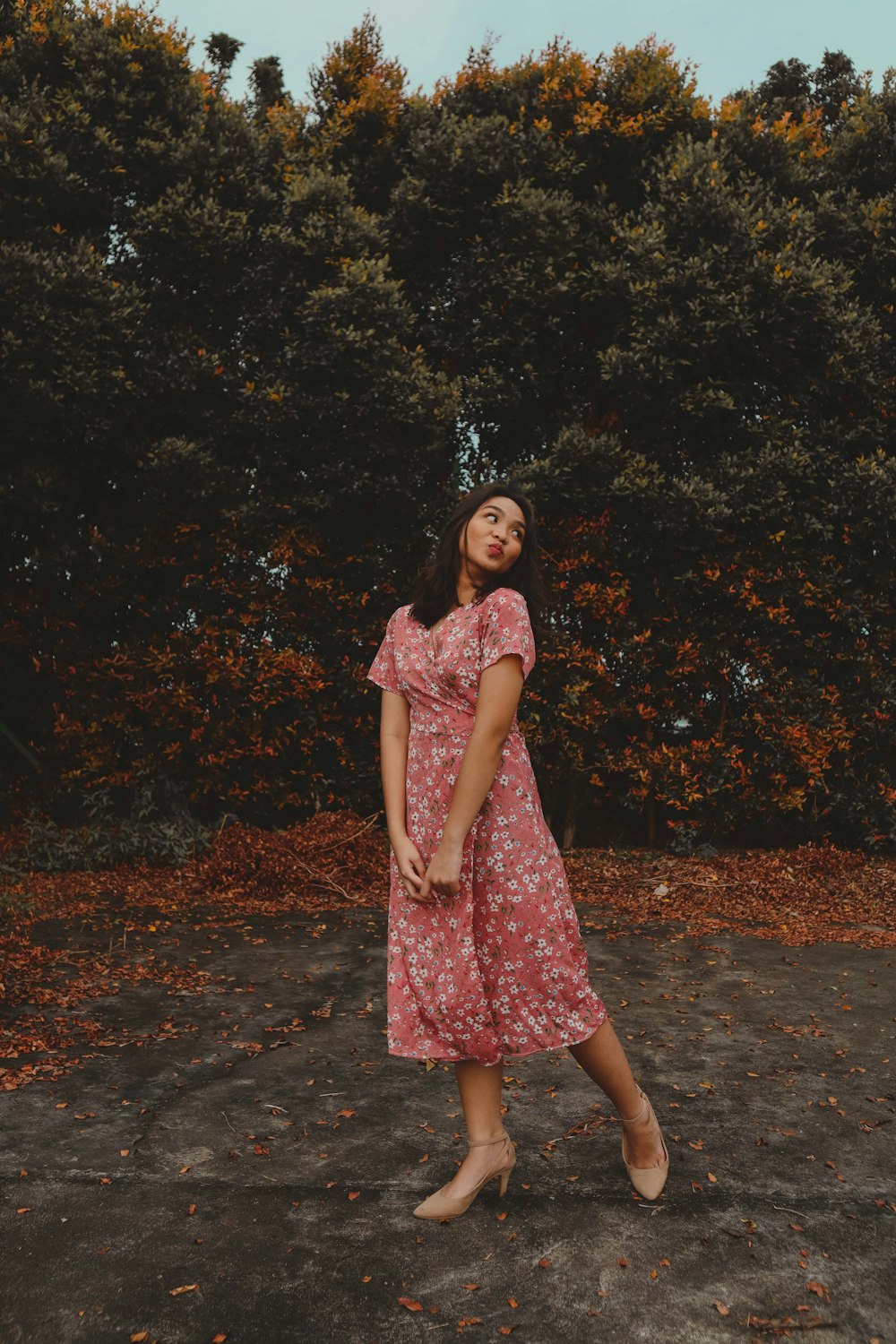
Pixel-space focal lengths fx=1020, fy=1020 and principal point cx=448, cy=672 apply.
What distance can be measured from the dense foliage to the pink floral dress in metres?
3.75

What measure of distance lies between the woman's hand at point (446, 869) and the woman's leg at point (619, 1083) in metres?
0.54

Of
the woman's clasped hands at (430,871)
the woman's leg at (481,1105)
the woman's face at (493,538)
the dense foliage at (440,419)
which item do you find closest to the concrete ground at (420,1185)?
the woman's leg at (481,1105)

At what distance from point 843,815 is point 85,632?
5.13 metres

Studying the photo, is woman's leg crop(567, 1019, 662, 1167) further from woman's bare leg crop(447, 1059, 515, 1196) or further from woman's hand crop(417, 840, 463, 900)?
woman's hand crop(417, 840, 463, 900)

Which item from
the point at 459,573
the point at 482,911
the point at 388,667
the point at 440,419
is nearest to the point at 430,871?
the point at 482,911

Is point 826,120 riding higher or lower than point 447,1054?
higher

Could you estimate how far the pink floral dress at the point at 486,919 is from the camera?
2.55 m

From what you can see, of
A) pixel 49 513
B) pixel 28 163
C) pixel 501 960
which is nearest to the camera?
pixel 501 960

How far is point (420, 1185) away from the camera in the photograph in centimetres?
271

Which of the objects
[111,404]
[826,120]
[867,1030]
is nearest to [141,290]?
[111,404]

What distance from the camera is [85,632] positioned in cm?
663

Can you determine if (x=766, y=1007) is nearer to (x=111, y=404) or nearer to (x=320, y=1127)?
(x=320, y=1127)

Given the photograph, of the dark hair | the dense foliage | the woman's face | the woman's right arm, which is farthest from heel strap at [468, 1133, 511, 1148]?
the dense foliage

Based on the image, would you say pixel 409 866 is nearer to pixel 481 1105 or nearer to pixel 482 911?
pixel 482 911
